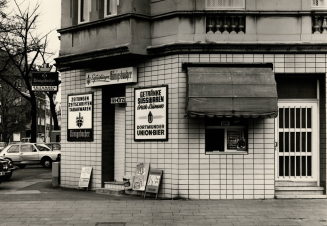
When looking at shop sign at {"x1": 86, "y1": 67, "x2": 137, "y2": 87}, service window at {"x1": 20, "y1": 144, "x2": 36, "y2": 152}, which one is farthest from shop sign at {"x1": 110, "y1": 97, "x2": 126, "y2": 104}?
service window at {"x1": 20, "y1": 144, "x2": 36, "y2": 152}

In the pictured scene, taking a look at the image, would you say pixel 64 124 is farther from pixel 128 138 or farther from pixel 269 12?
pixel 269 12

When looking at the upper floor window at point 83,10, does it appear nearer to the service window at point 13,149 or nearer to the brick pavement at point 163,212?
the brick pavement at point 163,212

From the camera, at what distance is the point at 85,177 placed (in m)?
15.6

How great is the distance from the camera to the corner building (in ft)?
42.3

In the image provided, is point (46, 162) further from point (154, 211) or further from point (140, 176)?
point (154, 211)

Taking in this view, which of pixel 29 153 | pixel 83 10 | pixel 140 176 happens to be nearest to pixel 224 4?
pixel 83 10

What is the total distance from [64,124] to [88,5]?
12.8 feet

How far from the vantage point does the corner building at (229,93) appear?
42.3 feet

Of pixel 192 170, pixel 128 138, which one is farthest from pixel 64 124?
pixel 192 170

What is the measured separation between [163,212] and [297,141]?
14.7 ft

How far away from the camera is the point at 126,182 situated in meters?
14.3

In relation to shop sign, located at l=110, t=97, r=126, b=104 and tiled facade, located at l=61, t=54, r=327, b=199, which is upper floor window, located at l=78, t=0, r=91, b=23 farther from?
tiled facade, located at l=61, t=54, r=327, b=199

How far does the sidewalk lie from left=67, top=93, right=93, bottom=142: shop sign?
263 centimetres

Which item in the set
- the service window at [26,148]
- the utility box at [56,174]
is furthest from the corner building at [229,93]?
the service window at [26,148]
